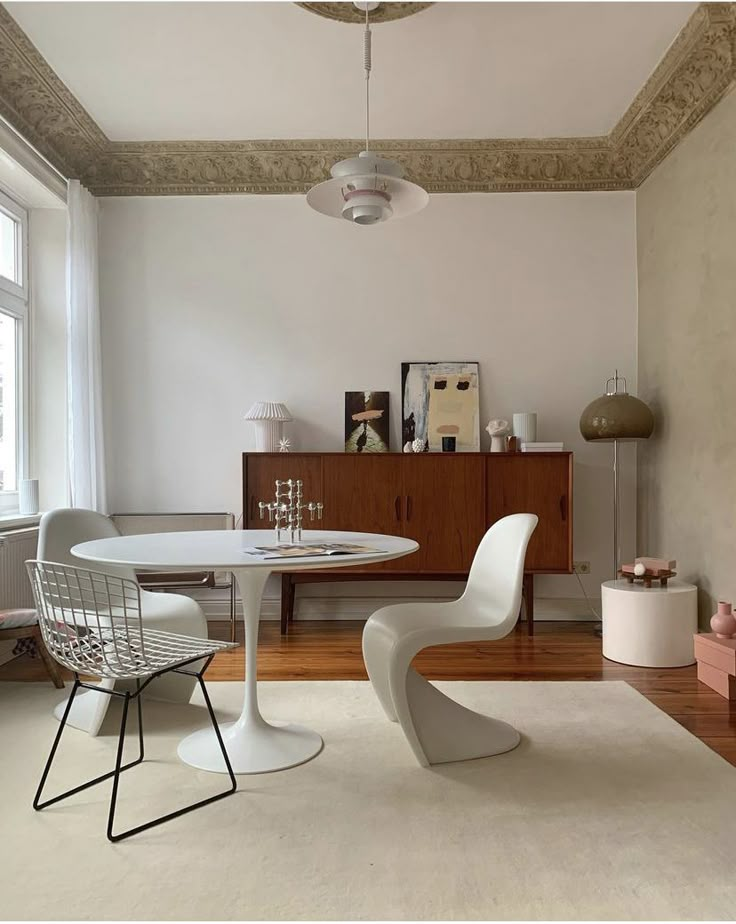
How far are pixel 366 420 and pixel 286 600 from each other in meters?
→ 1.39

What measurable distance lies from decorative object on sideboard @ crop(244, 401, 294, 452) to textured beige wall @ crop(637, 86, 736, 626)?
8.30 ft

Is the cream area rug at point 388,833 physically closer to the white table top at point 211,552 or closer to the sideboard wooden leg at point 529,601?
the white table top at point 211,552

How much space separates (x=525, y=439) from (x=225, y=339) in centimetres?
227

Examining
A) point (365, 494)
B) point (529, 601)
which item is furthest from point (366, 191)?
point (529, 601)

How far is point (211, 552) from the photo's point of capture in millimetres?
2564

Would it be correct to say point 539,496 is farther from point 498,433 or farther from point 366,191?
point 366,191

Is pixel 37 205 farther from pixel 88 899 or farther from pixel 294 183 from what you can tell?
pixel 88 899

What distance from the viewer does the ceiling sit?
366 cm

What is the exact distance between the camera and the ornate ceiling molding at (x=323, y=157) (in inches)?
183

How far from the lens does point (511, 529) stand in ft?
9.98

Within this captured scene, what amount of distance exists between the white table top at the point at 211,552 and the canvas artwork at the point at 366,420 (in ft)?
7.24

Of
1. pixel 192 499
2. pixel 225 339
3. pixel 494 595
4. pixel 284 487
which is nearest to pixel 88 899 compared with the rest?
pixel 494 595

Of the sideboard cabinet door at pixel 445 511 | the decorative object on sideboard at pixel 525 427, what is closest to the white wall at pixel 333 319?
the decorative object on sideboard at pixel 525 427

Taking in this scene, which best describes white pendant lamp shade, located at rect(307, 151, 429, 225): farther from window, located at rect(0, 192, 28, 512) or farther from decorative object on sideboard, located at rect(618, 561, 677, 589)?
window, located at rect(0, 192, 28, 512)
